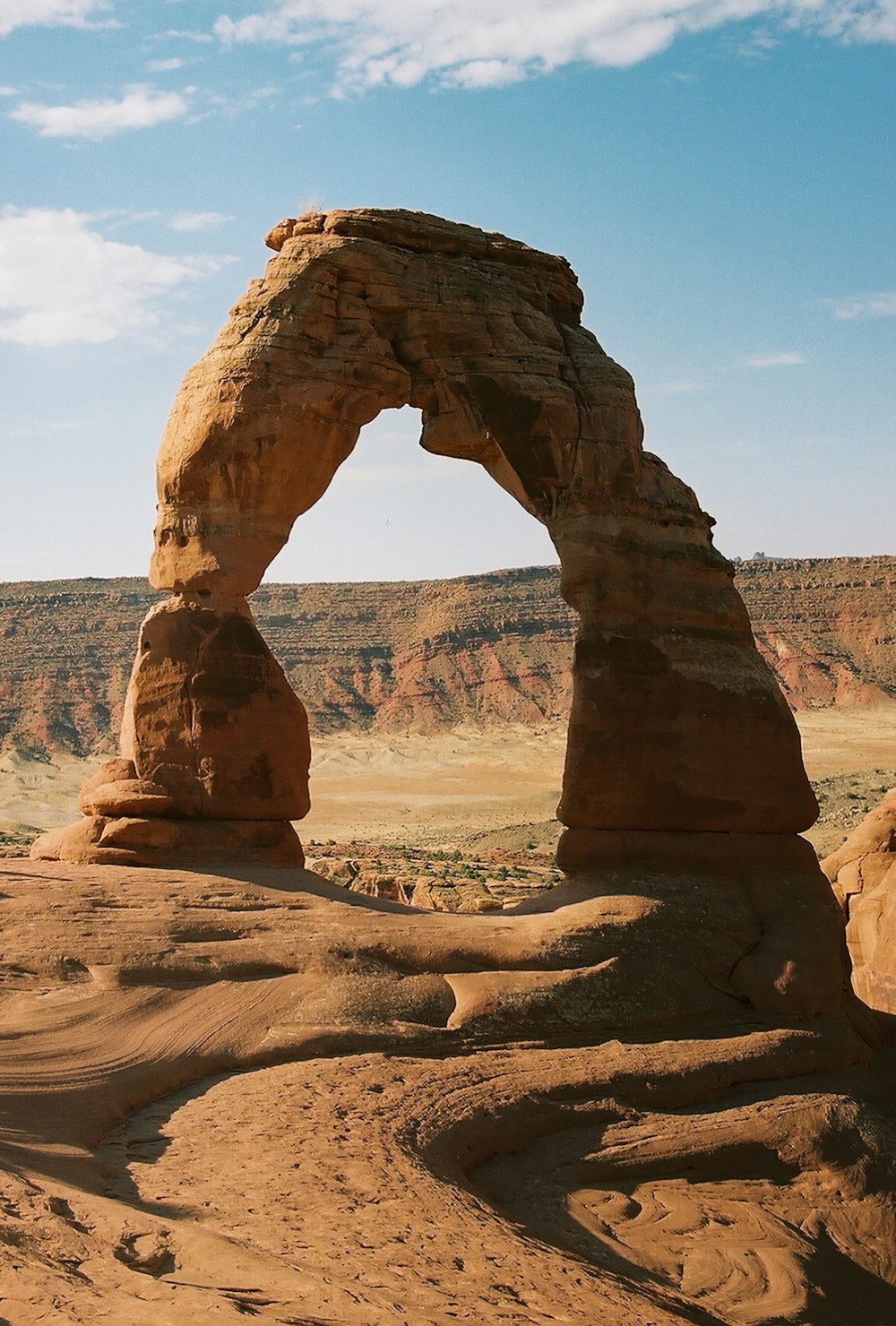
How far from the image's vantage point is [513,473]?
1349 cm

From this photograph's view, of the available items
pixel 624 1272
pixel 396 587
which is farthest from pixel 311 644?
pixel 624 1272

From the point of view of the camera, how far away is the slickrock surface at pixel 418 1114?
6.35 m

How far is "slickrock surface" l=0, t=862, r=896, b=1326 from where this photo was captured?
6.35m

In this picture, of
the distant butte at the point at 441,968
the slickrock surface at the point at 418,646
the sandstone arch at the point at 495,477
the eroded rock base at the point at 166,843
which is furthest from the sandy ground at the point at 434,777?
the eroded rock base at the point at 166,843

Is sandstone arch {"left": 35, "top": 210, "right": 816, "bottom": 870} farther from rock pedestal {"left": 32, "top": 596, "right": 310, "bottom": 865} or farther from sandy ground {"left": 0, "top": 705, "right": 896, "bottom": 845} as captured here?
sandy ground {"left": 0, "top": 705, "right": 896, "bottom": 845}

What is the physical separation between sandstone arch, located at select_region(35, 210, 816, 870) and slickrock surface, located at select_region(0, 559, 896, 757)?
55991 mm

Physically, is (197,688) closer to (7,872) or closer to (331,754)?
(7,872)

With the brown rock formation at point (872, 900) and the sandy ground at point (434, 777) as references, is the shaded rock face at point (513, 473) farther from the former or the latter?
the sandy ground at point (434, 777)

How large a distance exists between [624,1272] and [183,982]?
147 inches

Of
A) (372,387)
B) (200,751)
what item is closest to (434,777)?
(372,387)

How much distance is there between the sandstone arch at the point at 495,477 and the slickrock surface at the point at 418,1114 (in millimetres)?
925

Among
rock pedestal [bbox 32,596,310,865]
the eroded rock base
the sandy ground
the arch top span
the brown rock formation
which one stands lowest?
the sandy ground

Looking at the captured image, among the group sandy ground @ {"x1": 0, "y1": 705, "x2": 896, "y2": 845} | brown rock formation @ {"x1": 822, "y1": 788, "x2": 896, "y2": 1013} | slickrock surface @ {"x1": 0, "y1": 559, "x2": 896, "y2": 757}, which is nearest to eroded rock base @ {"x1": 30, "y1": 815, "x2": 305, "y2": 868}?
brown rock formation @ {"x1": 822, "y1": 788, "x2": 896, "y2": 1013}

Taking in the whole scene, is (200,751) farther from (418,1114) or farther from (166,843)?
(418,1114)
